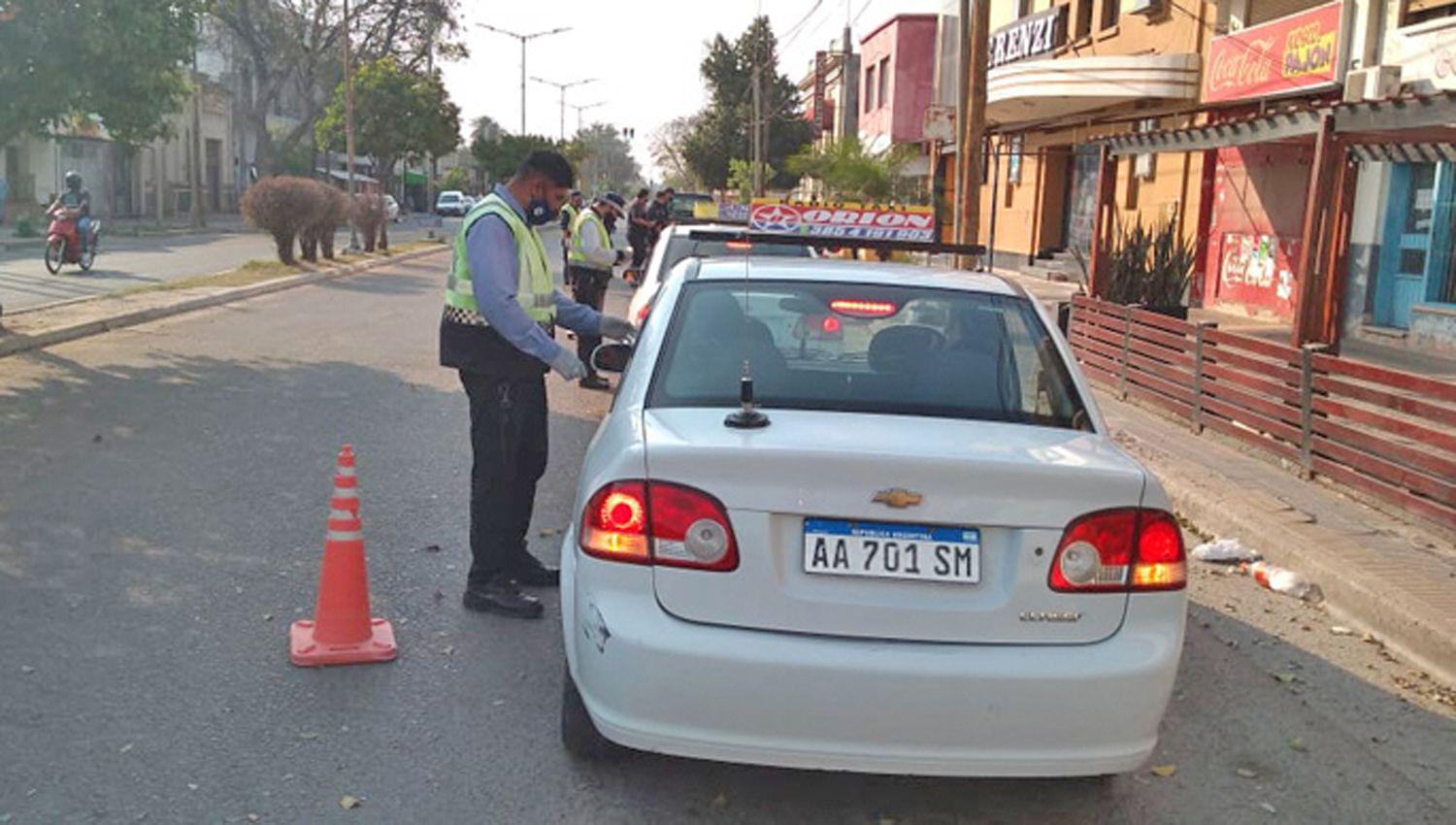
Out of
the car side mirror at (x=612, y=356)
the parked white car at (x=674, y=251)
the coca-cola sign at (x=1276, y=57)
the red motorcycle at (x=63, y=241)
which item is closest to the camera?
the car side mirror at (x=612, y=356)

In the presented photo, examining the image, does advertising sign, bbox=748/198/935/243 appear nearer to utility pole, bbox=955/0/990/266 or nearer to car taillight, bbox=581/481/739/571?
car taillight, bbox=581/481/739/571

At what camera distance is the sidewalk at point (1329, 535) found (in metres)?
5.55

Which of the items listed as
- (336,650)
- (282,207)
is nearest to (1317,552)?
(336,650)

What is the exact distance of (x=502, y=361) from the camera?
206 inches

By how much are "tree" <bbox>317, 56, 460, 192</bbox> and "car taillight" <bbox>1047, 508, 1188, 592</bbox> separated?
4294 cm

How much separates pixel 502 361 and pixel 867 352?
1669mm

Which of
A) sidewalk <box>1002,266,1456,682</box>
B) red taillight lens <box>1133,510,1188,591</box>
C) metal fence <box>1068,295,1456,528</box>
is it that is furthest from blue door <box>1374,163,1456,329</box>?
red taillight lens <box>1133,510,1188,591</box>

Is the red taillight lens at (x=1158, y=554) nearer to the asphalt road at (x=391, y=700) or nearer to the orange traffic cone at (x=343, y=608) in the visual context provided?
the asphalt road at (x=391, y=700)

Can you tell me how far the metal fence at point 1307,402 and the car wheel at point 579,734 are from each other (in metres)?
5.03

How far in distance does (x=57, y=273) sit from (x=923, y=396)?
21.0 m

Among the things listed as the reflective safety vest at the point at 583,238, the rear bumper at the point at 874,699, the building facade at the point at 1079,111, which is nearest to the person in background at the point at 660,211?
the building facade at the point at 1079,111

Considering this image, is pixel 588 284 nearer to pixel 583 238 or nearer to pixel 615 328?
pixel 583 238

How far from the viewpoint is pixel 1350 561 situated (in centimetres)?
632

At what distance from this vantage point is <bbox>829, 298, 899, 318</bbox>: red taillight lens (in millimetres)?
4320
